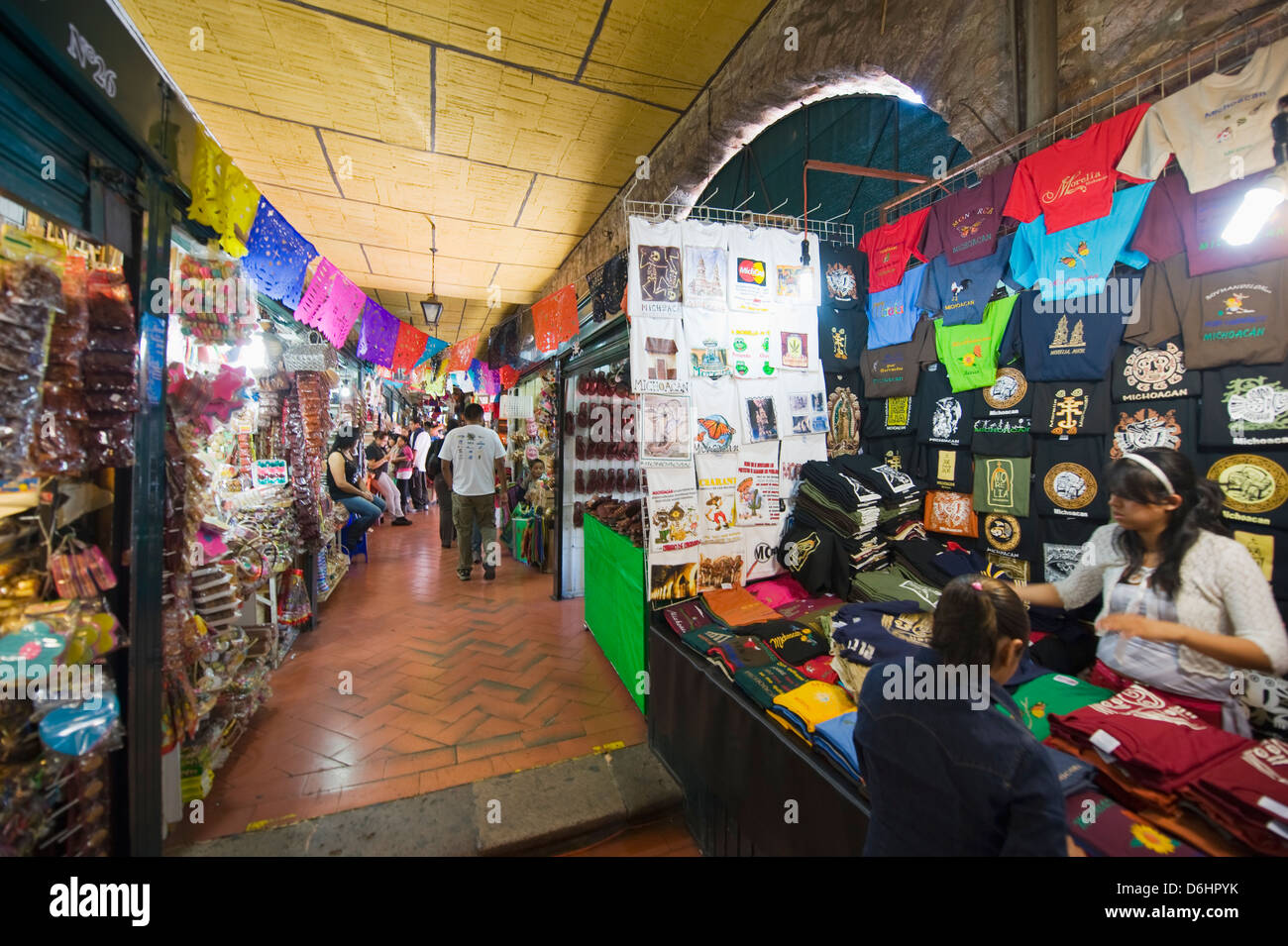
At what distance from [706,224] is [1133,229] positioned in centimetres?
182

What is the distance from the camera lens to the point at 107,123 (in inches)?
63.8

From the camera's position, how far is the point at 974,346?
2498 millimetres

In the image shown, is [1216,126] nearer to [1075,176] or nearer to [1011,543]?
[1075,176]

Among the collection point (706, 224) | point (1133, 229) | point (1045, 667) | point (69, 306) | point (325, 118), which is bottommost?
point (1045, 667)

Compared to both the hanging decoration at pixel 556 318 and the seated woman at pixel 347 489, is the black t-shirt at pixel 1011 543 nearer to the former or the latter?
the hanging decoration at pixel 556 318

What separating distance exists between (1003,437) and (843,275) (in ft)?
4.52

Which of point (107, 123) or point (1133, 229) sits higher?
point (107, 123)

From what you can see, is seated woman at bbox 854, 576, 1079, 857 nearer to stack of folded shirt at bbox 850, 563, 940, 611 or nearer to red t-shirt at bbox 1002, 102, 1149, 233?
stack of folded shirt at bbox 850, 563, 940, 611

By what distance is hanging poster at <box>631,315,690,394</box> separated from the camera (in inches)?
106

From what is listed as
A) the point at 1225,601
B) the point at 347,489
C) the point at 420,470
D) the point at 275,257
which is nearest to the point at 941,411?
the point at 1225,601

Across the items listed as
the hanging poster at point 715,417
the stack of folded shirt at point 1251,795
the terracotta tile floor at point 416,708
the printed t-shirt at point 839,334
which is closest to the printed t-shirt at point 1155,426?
the stack of folded shirt at point 1251,795
